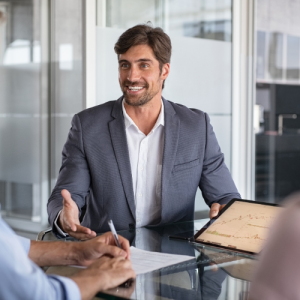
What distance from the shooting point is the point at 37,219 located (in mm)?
4133

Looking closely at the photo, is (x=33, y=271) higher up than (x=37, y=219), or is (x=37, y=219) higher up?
(x=33, y=271)

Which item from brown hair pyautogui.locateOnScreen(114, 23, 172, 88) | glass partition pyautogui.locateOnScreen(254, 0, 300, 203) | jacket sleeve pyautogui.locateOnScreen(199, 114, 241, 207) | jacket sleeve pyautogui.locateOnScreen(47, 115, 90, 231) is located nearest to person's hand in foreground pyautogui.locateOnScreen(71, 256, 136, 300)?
jacket sleeve pyautogui.locateOnScreen(47, 115, 90, 231)

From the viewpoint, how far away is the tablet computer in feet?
6.20

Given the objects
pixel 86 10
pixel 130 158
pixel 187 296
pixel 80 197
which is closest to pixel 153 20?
pixel 86 10

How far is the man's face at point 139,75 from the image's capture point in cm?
273

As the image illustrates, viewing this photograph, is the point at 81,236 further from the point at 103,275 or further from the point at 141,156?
the point at 141,156

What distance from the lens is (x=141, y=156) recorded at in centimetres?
267

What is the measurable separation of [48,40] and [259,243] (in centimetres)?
273

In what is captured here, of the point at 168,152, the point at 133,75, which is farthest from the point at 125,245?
the point at 133,75

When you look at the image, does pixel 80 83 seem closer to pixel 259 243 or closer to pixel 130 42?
pixel 130 42

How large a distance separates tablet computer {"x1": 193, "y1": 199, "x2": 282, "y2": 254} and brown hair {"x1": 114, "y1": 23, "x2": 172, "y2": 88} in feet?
3.46

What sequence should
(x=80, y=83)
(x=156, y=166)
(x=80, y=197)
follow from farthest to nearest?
(x=80, y=83) → (x=156, y=166) → (x=80, y=197)

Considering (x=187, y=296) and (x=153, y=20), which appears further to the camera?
(x=153, y=20)

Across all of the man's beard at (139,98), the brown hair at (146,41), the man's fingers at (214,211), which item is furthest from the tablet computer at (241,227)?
the brown hair at (146,41)
